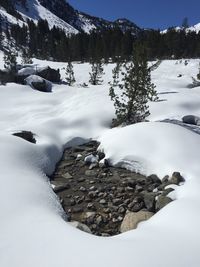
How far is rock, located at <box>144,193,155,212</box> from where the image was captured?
10.9 metres

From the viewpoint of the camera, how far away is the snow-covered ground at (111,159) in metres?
6.80

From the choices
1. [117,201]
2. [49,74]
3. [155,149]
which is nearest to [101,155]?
[155,149]

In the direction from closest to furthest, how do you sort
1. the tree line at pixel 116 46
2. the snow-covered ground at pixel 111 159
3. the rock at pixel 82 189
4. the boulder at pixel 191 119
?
the snow-covered ground at pixel 111 159 → the rock at pixel 82 189 → the boulder at pixel 191 119 → the tree line at pixel 116 46

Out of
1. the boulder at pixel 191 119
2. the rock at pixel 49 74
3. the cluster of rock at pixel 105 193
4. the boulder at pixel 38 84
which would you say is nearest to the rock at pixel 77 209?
the cluster of rock at pixel 105 193

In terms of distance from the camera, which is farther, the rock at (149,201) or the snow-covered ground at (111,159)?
the rock at (149,201)

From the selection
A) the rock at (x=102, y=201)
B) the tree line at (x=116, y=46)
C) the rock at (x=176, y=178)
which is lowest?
the rock at (x=102, y=201)

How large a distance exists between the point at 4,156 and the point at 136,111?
8.84 meters

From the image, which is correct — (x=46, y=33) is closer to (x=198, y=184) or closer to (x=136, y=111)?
(x=136, y=111)

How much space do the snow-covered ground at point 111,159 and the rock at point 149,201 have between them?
827mm

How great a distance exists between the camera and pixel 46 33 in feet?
330

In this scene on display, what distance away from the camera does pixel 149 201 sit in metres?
11.2

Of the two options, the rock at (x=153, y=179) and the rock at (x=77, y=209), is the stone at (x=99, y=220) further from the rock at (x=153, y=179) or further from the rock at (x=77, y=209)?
the rock at (x=153, y=179)

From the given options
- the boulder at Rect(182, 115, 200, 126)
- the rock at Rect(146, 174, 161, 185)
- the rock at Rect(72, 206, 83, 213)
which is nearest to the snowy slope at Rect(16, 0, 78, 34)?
the boulder at Rect(182, 115, 200, 126)

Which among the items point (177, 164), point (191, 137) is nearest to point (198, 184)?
point (177, 164)
